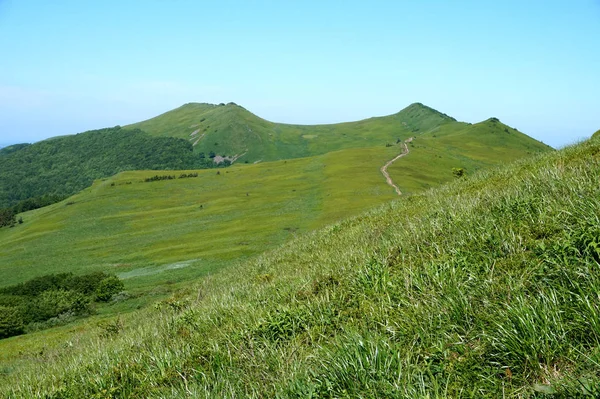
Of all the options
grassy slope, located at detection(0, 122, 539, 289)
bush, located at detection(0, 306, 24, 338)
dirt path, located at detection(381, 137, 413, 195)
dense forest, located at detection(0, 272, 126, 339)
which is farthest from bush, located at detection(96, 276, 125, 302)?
dirt path, located at detection(381, 137, 413, 195)

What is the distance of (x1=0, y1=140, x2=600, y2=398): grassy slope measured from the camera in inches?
159

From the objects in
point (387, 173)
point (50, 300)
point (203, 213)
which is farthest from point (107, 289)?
point (387, 173)

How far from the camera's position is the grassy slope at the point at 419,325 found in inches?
159

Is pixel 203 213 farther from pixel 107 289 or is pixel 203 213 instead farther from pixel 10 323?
pixel 10 323

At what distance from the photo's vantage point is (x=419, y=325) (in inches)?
204

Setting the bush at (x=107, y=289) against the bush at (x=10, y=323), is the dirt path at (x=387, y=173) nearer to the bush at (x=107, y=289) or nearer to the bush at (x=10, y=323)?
the bush at (x=107, y=289)

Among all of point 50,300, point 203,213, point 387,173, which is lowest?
point 50,300

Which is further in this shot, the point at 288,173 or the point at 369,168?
the point at 288,173

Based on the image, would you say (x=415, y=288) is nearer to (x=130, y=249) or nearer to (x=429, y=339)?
(x=429, y=339)

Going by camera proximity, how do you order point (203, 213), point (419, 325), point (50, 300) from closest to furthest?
point (419, 325) → point (50, 300) → point (203, 213)

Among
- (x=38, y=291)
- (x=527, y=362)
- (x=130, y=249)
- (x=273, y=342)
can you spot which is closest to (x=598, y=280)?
(x=527, y=362)

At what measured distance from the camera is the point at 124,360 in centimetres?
727

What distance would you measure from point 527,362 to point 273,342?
138 inches

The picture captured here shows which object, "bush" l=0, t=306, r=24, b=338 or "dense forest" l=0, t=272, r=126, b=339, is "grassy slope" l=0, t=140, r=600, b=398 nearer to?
"bush" l=0, t=306, r=24, b=338
